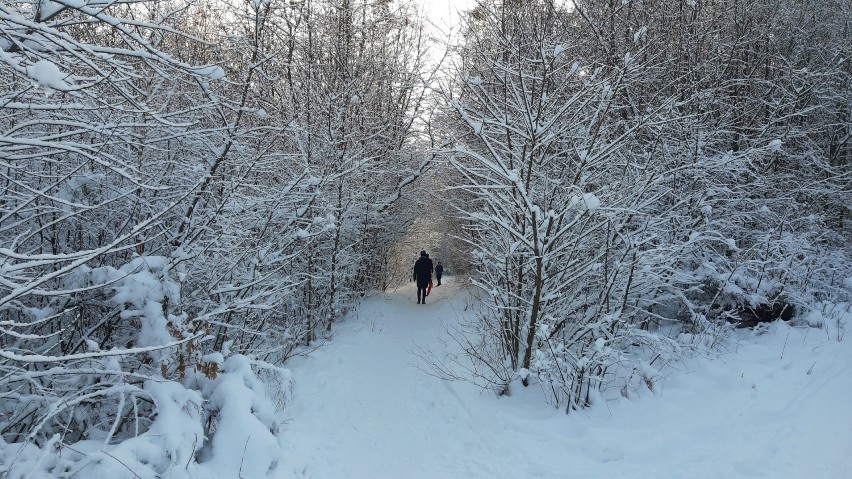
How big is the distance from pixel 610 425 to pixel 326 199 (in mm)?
6492

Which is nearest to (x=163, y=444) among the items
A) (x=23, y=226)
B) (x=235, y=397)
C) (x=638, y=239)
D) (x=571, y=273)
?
(x=235, y=397)

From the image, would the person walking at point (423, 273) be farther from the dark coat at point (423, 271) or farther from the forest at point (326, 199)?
the forest at point (326, 199)

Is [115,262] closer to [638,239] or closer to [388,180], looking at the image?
[638,239]

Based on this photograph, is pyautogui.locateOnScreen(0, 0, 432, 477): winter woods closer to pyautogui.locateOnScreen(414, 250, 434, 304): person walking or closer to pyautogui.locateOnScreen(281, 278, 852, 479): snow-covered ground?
pyautogui.locateOnScreen(281, 278, 852, 479): snow-covered ground

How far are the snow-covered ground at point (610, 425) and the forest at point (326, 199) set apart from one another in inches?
20.2

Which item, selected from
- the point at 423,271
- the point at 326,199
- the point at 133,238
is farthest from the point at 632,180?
the point at 423,271

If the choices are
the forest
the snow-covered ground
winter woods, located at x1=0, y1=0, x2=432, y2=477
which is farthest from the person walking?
the snow-covered ground

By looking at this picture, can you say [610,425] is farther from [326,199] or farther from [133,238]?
[326,199]

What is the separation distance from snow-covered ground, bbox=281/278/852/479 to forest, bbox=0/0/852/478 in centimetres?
51

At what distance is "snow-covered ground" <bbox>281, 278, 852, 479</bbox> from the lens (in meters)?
4.58

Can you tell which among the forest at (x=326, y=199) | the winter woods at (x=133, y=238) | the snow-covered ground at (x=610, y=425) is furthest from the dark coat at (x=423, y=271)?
the snow-covered ground at (x=610, y=425)

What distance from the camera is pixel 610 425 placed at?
5.48m

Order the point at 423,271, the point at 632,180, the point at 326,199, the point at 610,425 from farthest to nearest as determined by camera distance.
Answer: the point at 423,271
the point at 326,199
the point at 632,180
the point at 610,425

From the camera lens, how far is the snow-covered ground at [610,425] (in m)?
4.58
